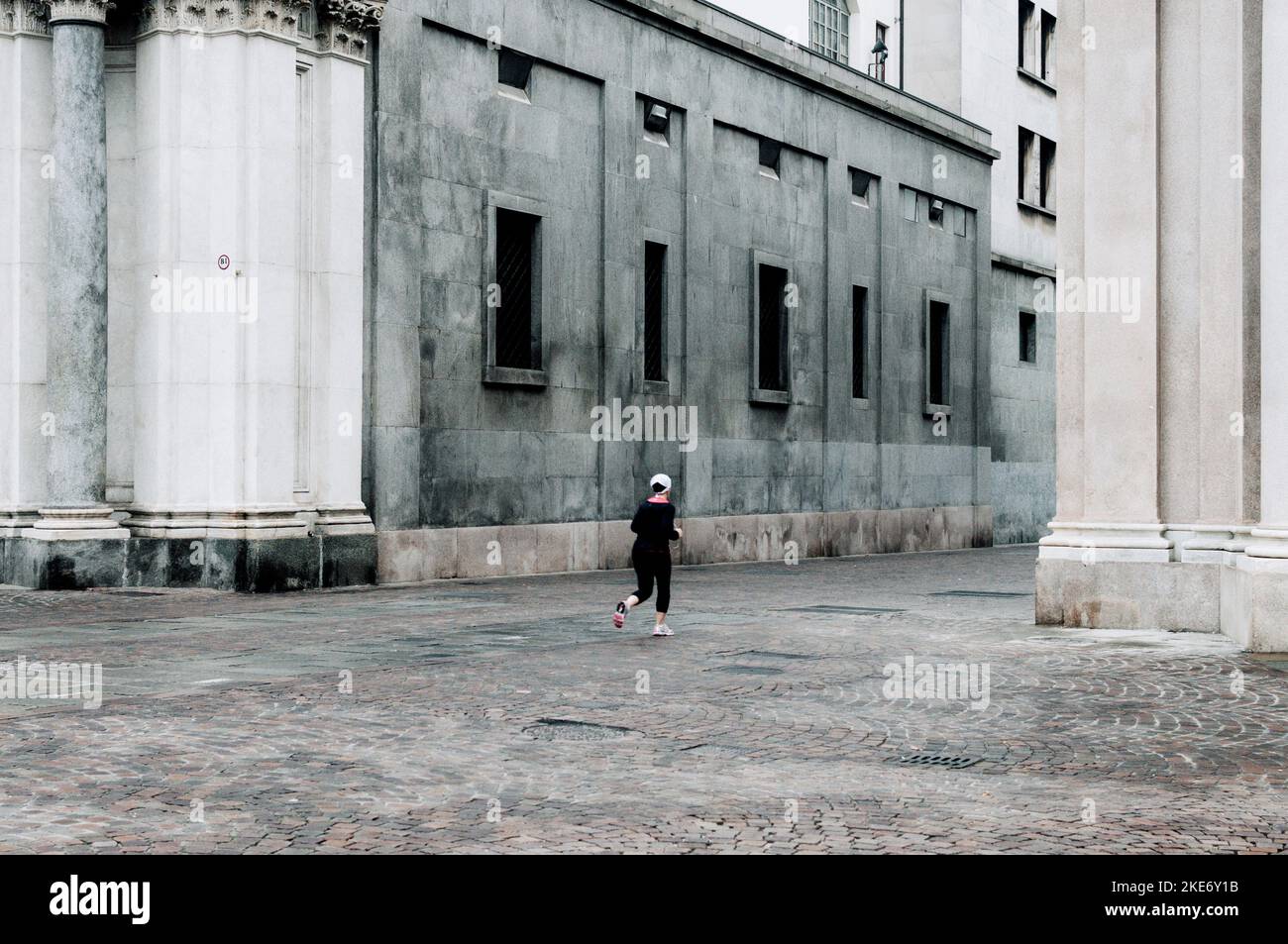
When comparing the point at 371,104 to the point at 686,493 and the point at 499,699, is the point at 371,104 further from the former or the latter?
the point at 499,699

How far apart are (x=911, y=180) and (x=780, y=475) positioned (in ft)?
31.2

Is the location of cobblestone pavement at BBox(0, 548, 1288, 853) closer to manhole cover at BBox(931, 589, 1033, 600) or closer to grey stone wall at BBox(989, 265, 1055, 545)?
manhole cover at BBox(931, 589, 1033, 600)

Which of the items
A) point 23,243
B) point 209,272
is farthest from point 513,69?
point 23,243

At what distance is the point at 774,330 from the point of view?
33219 mm

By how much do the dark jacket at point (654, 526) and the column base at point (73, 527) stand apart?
8.08 meters

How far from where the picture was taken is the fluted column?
20.8 metres

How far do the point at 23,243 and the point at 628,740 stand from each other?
15218 millimetres

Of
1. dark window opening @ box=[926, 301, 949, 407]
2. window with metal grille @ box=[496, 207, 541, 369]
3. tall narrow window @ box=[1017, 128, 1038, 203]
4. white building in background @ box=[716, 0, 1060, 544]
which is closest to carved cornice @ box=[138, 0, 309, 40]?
window with metal grille @ box=[496, 207, 541, 369]

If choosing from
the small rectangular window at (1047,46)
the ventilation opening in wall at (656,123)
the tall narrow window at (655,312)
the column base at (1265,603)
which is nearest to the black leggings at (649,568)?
the column base at (1265,603)

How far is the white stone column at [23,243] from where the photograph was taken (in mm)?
21453

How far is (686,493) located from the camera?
2975 centimetres
